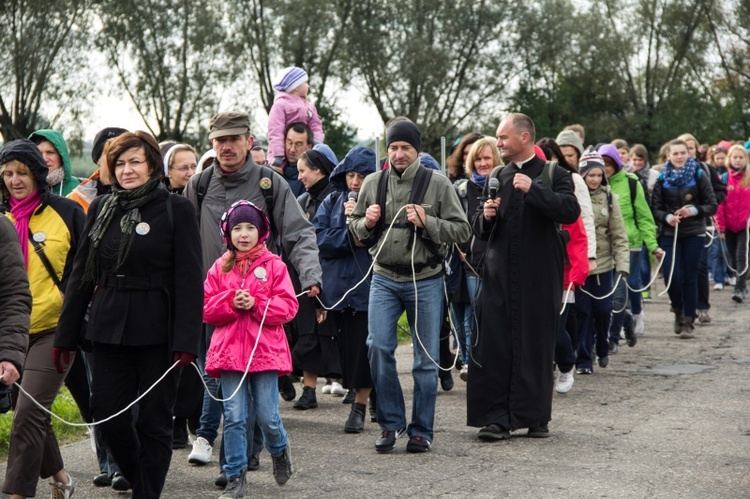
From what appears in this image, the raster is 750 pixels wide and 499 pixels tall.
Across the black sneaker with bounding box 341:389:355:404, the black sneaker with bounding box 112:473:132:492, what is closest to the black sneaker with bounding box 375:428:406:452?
the black sneaker with bounding box 112:473:132:492

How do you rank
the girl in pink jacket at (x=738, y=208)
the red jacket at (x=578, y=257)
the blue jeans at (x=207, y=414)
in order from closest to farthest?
the blue jeans at (x=207, y=414) → the red jacket at (x=578, y=257) → the girl in pink jacket at (x=738, y=208)

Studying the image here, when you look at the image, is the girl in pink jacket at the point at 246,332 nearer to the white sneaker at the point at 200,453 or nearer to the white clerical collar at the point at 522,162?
the white sneaker at the point at 200,453

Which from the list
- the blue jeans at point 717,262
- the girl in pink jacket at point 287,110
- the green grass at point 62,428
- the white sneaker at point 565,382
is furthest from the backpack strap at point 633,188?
the blue jeans at point 717,262

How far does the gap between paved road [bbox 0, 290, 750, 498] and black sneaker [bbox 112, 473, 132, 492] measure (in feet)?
0.17

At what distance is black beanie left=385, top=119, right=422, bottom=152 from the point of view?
772 centimetres

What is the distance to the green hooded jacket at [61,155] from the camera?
709 cm

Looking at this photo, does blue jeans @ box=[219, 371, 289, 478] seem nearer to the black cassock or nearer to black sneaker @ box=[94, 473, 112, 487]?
black sneaker @ box=[94, 473, 112, 487]

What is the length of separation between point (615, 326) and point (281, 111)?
422 cm

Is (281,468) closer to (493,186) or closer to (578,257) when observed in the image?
(493,186)

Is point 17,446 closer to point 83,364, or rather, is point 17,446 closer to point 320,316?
point 83,364

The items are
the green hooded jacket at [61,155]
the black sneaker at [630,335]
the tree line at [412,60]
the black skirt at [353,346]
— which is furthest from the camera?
the tree line at [412,60]

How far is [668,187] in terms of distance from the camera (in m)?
14.1

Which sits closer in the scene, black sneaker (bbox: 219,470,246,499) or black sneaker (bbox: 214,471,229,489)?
black sneaker (bbox: 219,470,246,499)

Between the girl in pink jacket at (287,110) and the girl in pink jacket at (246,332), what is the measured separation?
15.0ft
